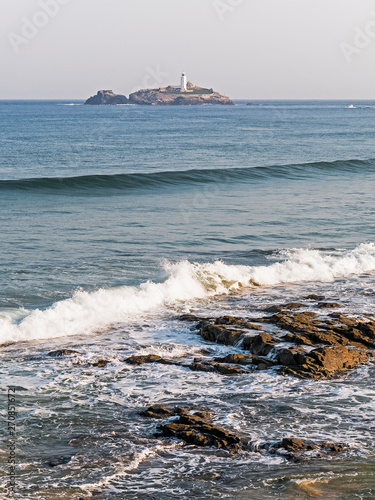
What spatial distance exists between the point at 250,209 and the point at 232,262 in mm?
8997

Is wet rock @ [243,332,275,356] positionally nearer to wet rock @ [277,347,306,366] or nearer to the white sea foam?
wet rock @ [277,347,306,366]

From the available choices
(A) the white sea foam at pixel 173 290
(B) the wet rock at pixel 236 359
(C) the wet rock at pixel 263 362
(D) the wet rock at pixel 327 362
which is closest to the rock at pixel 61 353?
(A) the white sea foam at pixel 173 290

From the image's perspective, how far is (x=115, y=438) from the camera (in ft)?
28.9

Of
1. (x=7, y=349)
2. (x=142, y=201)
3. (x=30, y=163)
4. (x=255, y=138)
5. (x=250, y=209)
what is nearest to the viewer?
(x=7, y=349)

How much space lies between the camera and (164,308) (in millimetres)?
15711

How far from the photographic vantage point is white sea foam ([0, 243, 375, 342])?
1393cm

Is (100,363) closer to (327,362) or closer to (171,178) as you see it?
(327,362)

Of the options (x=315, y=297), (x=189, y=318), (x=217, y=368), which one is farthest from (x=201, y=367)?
(x=315, y=297)

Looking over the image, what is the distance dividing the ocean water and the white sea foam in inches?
1.9

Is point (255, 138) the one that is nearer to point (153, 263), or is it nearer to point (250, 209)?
point (250, 209)

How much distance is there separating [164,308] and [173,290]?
3.50 feet

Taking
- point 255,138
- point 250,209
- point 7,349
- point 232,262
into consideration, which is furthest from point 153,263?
point 255,138

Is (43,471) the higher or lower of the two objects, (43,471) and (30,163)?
the lower

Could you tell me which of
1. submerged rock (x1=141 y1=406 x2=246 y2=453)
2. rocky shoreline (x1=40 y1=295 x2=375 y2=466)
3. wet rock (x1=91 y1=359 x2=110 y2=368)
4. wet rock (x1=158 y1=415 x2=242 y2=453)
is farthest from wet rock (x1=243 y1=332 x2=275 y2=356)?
wet rock (x1=158 y1=415 x2=242 y2=453)
